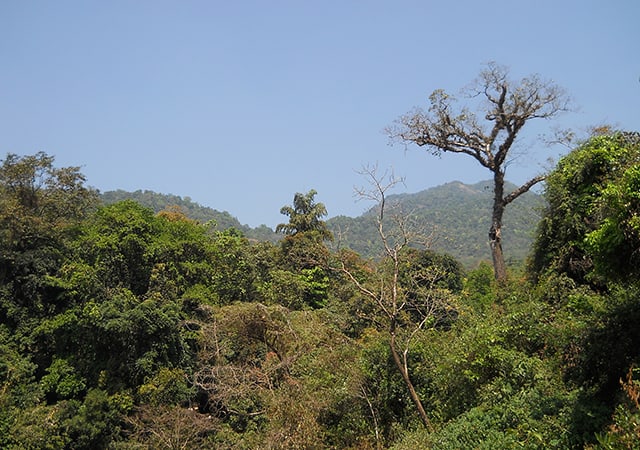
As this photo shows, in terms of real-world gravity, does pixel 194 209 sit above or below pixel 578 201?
above

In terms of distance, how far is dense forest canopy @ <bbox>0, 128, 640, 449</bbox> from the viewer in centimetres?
711

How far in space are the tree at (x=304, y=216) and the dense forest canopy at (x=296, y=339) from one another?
11.3m

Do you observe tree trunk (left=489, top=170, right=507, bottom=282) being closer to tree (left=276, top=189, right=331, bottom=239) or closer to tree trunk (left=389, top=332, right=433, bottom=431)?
tree trunk (left=389, top=332, right=433, bottom=431)

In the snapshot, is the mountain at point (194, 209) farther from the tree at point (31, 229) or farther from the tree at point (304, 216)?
the tree at point (31, 229)

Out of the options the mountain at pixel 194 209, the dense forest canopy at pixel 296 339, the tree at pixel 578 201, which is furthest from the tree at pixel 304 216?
the mountain at pixel 194 209

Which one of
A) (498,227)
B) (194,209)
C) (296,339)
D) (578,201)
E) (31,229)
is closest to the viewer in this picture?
(578,201)

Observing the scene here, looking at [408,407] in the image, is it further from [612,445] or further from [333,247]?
[612,445]

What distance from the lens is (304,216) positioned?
112 feet

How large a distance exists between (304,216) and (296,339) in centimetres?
1901

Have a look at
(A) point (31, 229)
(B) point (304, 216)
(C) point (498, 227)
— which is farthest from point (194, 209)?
(C) point (498, 227)

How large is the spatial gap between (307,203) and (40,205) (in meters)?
17.5

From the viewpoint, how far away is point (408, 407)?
11.3 metres

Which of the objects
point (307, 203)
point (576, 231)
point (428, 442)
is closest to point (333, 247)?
point (428, 442)

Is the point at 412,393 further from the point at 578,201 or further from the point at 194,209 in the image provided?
the point at 194,209
